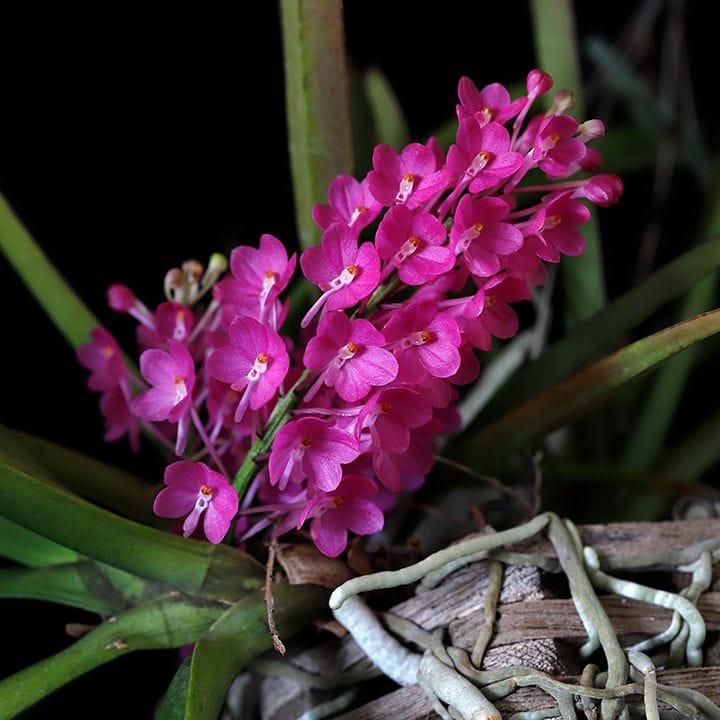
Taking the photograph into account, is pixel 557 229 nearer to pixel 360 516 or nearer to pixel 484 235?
pixel 484 235

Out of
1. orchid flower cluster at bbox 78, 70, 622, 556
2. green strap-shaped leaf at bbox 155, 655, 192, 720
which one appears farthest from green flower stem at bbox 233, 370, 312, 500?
green strap-shaped leaf at bbox 155, 655, 192, 720

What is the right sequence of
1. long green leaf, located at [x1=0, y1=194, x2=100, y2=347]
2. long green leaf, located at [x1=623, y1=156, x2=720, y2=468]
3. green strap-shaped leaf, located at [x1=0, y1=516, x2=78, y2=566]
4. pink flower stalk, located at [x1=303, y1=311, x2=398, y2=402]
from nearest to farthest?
1. pink flower stalk, located at [x1=303, y1=311, x2=398, y2=402]
2. green strap-shaped leaf, located at [x1=0, y1=516, x2=78, y2=566]
3. long green leaf, located at [x1=0, y1=194, x2=100, y2=347]
4. long green leaf, located at [x1=623, y1=156, x2=720, y2=468]

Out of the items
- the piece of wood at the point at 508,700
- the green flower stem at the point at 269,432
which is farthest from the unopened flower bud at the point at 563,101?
the piece of wood at the point at 508,700

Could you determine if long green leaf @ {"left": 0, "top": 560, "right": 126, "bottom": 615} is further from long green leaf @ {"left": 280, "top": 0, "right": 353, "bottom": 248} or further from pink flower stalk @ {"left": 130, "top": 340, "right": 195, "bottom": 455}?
long green leaf @ {"left": 280, "top": 0, "right": 353, "bottom": 248}

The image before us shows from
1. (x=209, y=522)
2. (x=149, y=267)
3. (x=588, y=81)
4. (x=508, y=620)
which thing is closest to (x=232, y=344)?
(x=209, y=522)

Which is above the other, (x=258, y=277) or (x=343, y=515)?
(x=258, y=277)

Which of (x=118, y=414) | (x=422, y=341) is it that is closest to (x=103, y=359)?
(x=118, y=414)

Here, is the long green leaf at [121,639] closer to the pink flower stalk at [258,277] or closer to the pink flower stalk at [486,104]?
the pink flower stalk at [258,277]

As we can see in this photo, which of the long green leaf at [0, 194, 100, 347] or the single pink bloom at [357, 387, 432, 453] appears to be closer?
the single pink bloom at [357, 387, 432, 453]
